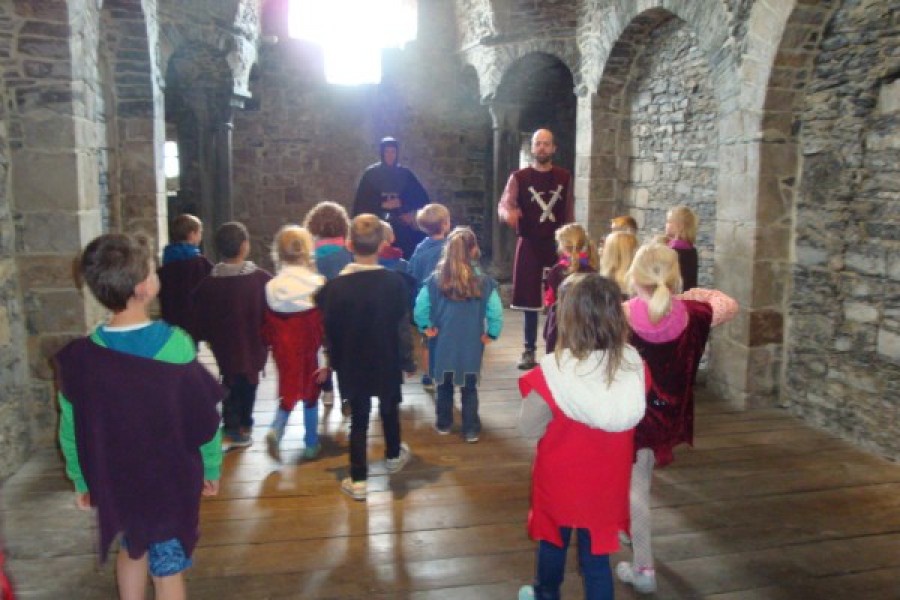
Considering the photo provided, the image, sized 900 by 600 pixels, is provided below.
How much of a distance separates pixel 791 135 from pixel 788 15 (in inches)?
29.3

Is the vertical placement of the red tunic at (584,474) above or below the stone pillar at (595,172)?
below

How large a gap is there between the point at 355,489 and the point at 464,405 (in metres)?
1.04

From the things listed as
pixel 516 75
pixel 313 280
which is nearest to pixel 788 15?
pixel 313 280

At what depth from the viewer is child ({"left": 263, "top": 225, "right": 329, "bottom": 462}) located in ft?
13.3

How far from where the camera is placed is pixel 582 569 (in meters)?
2.44

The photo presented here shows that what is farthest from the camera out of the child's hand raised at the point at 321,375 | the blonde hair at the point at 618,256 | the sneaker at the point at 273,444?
the sneaker at the point at 273,444

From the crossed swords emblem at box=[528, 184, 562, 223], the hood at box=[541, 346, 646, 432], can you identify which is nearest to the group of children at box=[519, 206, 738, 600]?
the hood at box=[541, 346, 646, 432]

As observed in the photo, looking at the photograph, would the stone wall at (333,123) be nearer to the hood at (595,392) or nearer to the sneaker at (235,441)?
the sneaker at (235,441)

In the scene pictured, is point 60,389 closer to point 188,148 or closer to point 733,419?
point 733,419

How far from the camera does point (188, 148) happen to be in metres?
10.7

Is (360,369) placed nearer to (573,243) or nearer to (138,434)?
(138,434)

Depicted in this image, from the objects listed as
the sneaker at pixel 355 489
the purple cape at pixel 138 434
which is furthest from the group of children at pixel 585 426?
the sneaker at pixel 355 489

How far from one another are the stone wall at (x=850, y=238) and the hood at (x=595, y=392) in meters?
2.61

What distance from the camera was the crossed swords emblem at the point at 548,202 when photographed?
6078 mm
